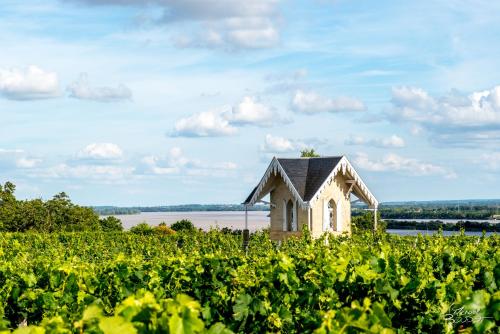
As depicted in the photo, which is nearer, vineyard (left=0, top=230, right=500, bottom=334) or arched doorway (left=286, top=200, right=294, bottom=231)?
vineyard (left=0, top=230, right=500, bottom=334)

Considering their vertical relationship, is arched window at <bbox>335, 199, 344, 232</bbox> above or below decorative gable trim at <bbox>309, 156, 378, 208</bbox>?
below

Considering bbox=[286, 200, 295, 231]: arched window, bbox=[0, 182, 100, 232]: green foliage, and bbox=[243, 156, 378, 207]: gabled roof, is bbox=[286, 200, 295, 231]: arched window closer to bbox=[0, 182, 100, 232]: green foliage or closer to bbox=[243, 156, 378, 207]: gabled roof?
bbox=[243, 156, 378, 207]: gabled roof

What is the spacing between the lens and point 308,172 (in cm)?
3206

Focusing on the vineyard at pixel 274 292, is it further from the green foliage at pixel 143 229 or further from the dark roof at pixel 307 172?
the green foliage at pixel 143 229

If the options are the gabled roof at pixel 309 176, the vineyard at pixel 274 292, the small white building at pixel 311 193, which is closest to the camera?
the vineyard at pixel 274 292

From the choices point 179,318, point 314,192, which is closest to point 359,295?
point 179,318

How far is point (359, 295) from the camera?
29.7 feet

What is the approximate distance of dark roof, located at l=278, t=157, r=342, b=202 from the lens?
31062 mm

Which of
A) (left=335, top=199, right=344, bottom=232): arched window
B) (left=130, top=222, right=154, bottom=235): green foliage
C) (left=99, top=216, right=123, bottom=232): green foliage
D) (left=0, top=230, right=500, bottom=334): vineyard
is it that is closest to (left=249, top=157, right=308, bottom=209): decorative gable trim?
(left=335, top=199, right=344, bottom=232): arched window

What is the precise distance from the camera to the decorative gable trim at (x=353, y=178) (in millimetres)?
30656

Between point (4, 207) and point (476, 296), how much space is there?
148 feet

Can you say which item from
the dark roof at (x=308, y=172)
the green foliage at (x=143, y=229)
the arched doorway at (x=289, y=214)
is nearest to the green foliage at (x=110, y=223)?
the green foliage at (x=143, y=229)

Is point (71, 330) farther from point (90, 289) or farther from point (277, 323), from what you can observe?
point (90, 289)

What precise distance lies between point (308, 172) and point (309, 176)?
0.91 feet
